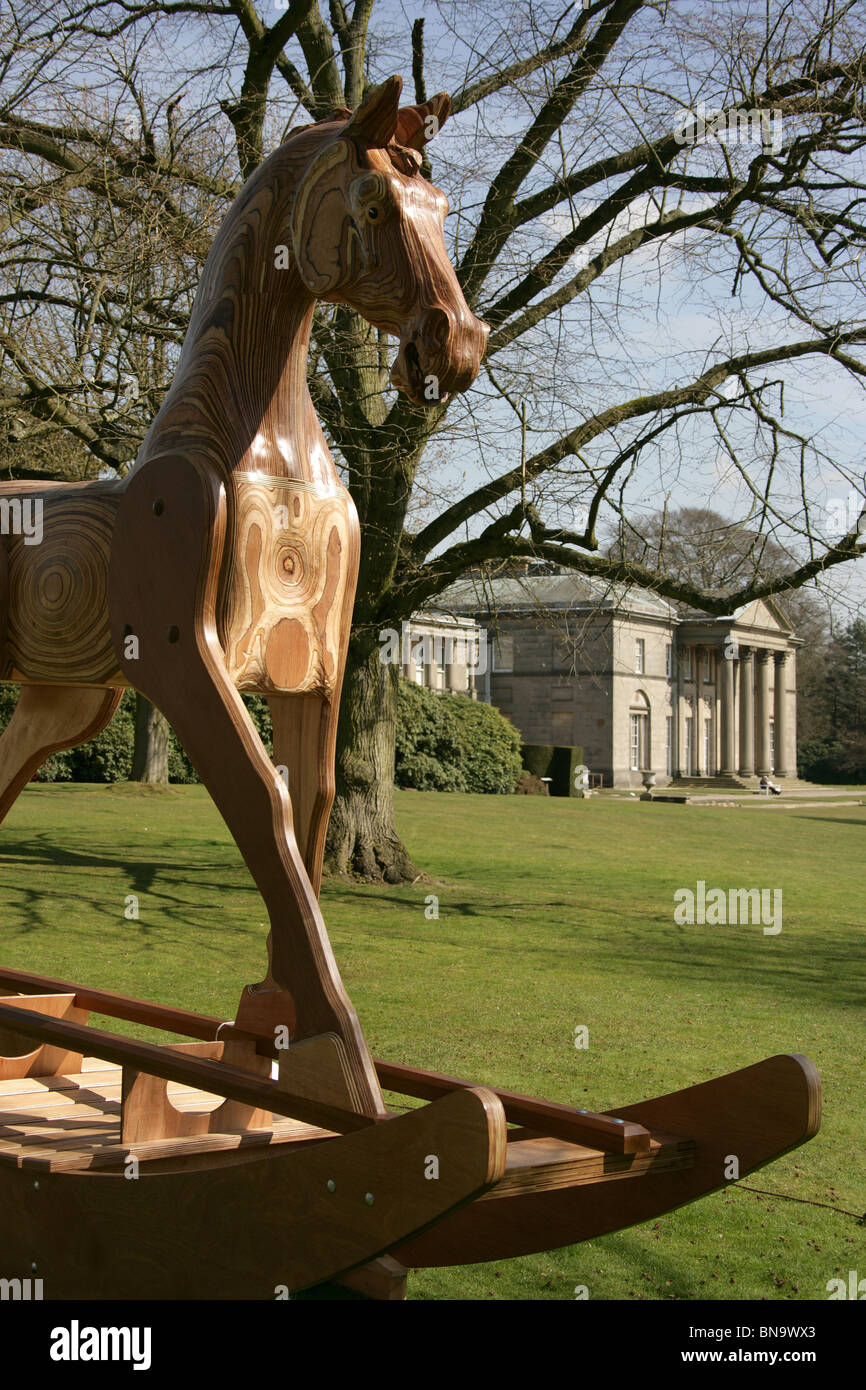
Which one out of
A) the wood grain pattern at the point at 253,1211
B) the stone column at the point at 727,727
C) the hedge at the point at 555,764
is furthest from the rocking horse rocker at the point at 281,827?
the stone column at the point at 727,727

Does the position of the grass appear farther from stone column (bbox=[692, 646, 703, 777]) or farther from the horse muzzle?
stone column (bbox=[692, 646, 703, 777])

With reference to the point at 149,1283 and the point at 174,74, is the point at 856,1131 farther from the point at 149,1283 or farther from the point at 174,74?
the point at 174,74

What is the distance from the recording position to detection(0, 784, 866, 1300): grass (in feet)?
17.8

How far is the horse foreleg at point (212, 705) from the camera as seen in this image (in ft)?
10.9

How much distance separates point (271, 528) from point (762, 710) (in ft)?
254

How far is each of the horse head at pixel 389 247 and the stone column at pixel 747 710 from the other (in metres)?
73.2

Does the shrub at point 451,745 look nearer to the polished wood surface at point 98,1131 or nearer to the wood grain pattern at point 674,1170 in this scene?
the polished wood surface at point 98,1131

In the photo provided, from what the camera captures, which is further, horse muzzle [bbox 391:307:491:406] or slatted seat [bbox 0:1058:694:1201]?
horse muzzle [bbox 391:307:491:406]

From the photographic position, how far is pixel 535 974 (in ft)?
37.9

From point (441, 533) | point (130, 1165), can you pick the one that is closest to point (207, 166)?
point (441, 533)

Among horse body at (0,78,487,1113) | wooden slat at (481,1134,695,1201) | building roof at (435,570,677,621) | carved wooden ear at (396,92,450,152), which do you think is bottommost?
wooden slat at (481,1134,695,1201)

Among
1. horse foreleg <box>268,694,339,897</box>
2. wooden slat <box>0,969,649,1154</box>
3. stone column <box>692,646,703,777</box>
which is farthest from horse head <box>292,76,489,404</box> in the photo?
stone column <box>692,646,703,777</box>

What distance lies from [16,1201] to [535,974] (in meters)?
8.20

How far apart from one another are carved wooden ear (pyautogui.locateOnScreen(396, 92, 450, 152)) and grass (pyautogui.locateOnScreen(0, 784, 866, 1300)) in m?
4.04
